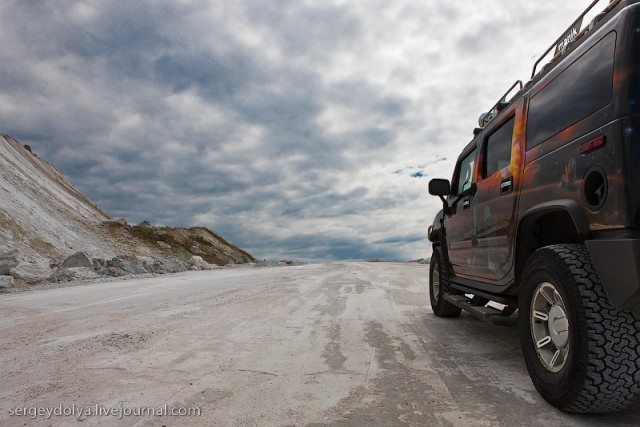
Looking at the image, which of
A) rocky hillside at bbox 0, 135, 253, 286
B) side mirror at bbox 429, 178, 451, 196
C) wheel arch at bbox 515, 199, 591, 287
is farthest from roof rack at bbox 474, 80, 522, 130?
rocky hillside at bbox 0, 135, 253, 286

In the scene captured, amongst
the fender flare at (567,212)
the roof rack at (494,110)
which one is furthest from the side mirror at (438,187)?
the fender flare at (567,212)

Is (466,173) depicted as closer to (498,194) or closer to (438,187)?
(438,187)

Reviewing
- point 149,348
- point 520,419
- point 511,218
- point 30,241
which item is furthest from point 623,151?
point 30,241

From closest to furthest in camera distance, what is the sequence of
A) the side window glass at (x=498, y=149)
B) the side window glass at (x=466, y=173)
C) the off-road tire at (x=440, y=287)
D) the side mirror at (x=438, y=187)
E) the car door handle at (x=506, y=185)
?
the car door handle at (x=506, y=185)
the side window glass at (x=498, y=149)
the side window glass at (x=466, y=173)
the side mirror at (x=438, y=187)
the off-road tire at (x=440, y=287)

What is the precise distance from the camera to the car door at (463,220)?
489 cm

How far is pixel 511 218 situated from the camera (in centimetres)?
361

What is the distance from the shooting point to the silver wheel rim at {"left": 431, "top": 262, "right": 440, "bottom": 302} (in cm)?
623

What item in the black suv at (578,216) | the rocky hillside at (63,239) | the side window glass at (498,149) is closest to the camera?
the black suv at (578,216)

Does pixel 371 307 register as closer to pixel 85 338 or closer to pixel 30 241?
pixel 85 338

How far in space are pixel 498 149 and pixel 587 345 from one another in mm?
2427

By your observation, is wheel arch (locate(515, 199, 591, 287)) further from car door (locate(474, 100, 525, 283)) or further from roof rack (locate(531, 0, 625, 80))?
roof rack (locate(531, 0, 625, 80))

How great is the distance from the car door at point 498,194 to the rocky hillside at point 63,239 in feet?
45.3

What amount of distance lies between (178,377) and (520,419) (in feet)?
8.20

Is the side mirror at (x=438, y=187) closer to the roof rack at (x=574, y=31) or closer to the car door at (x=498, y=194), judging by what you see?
the car door at (x=498, y=194)
